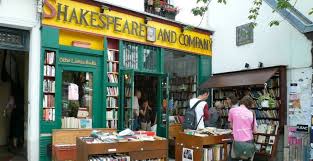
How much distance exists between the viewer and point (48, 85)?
25.8ft

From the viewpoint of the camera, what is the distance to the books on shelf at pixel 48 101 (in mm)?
7789

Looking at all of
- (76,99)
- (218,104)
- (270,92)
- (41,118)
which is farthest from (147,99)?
(41,118)

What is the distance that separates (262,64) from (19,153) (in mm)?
7082

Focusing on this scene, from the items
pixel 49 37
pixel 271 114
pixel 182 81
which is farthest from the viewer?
pixel 182 81

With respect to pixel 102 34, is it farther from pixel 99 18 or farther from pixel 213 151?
pixel 213 151

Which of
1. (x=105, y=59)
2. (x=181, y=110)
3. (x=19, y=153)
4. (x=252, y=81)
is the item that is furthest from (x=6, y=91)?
(x=252, y=81)

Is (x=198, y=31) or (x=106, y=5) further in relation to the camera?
(x=198, y=31)

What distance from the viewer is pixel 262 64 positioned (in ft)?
32.8

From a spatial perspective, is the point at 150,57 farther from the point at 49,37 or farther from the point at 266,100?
the point at 266,100

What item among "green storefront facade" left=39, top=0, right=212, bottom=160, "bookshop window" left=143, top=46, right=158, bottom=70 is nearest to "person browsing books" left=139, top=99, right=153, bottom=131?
"green storefront facade" left=39, top=0, right=212, bottom=160

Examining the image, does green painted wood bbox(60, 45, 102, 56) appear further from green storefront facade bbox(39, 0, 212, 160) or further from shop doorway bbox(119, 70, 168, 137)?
shop doorway bbox(119, 70, 168, 137)

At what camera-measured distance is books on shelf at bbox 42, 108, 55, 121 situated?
7766mm

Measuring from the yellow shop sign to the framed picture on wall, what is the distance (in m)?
1.20

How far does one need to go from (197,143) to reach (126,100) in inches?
97.2
